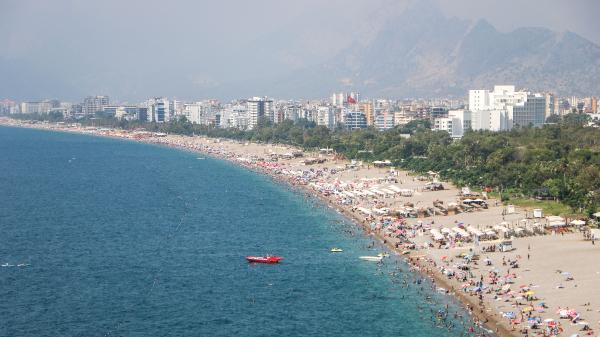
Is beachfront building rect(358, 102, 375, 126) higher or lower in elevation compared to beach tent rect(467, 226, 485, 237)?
higher

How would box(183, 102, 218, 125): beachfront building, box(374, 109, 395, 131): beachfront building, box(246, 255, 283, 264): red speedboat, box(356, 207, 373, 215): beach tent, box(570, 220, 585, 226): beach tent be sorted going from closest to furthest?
box(246, 255, 283, 264): red speedboat
box(570, 220, 585, 226): beach tent
box(356, 207, 373, 215): beach tent
box(374, 109, 395, 131): beachfront building
box(183, 102, 218, 125): beachfront building

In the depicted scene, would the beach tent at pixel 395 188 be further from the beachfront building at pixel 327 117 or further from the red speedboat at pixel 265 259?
the beachfront building at pixel 327 117

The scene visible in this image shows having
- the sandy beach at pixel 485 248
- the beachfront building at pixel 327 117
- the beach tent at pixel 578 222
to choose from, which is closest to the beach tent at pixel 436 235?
the sandy beach at pixel 485 248

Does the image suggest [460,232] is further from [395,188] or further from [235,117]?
Result: [235,117]

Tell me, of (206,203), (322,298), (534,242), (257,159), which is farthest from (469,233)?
(257,159)

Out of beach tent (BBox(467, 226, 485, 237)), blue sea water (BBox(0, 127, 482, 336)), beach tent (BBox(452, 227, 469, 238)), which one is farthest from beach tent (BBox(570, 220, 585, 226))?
blue sea water (BBox(0, 127, 482, 336))

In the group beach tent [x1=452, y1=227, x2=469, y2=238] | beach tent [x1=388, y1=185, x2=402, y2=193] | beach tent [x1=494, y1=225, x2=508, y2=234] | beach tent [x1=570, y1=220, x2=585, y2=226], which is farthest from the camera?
beach tent [x1=388, y1=185, x2=402, y2=193]

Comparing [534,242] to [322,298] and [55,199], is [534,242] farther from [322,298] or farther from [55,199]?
[55,199]

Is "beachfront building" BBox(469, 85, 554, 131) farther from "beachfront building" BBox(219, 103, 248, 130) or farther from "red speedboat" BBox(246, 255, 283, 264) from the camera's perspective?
"red speedboat" BBox(246, 255, 283, 264)
